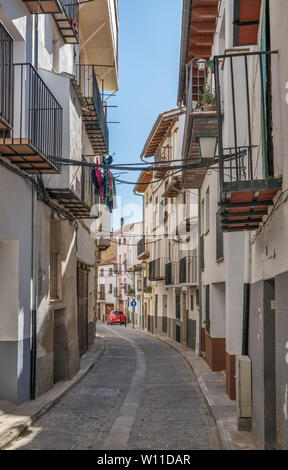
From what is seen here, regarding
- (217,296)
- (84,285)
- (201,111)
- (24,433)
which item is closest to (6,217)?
(24,433)

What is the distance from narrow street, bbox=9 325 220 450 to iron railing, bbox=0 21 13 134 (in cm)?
478

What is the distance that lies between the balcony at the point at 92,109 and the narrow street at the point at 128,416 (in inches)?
290

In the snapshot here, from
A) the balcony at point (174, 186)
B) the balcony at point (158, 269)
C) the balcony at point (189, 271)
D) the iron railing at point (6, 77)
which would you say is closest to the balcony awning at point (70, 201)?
the iron railing at point (6, 77)

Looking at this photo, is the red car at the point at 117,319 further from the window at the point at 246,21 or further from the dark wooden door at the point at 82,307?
the window at the point at 246,21

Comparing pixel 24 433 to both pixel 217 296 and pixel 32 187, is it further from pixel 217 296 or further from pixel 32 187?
pixel 217 296

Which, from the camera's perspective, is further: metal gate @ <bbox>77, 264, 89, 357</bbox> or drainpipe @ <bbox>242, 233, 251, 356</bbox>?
metal gate @ <bbox>77, 264, 89, 357</bbox>

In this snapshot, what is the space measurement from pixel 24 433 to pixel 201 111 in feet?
25.1

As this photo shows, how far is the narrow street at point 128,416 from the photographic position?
322 inches

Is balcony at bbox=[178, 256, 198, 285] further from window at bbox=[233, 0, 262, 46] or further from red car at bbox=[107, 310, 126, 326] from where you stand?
red car at bbox=[107, 310, 126, 326]

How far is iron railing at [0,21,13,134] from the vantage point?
8.98 metres

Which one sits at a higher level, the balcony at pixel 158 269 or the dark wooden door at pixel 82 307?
the balcony at pixel 158 269

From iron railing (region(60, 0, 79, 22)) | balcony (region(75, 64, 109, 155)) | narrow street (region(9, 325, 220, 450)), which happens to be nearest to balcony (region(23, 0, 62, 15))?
iron railing (region(60, 0, 79, 22))

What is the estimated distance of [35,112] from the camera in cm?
1017

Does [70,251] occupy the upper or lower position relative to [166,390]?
upper
